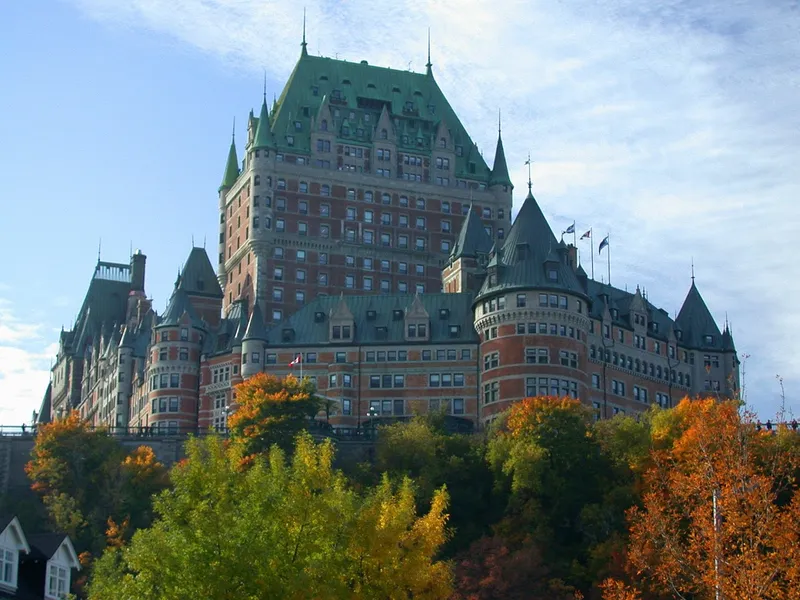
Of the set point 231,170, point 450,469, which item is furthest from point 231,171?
point 450,469

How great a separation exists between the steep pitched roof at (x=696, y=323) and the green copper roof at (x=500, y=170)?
2624 centimetres

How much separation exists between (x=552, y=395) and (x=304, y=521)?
78650 mm

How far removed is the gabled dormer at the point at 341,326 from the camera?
511ft

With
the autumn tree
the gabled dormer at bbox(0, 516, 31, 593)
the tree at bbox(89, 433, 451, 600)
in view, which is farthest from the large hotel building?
the gabled dormer at bbox(0, 516, 31, 593)

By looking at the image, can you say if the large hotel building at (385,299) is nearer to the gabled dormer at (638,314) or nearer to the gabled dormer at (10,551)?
the gabled dormer at (638,314)

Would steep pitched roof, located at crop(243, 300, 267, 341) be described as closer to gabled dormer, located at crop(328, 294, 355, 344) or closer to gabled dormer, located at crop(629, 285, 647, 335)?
Answer: gabled dormer, located at crop(328, 294, 355, 344)

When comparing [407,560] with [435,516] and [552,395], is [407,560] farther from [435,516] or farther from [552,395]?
[552,395]

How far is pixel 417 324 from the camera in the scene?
155250mm

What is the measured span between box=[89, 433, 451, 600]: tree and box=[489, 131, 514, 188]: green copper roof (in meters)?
116

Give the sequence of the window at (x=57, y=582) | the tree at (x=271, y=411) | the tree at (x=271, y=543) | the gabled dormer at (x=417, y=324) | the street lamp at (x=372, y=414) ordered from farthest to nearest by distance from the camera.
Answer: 1. the gabled dormer at (x=417, y=324)
2. the street lamp at (x=372, y=414)
3. the tree at (x=271, y=411)
4. the window at (x=57, y=582)
5. the tree at (x=271, y=543)

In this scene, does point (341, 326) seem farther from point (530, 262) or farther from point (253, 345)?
point (530, 262)

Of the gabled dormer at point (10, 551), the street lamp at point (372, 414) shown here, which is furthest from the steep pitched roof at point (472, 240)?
the gabled dormer at point (10, 551)

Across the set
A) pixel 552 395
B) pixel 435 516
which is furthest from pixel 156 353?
pixel 435 516

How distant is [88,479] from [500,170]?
240 feet
